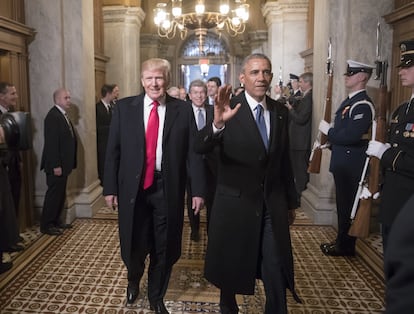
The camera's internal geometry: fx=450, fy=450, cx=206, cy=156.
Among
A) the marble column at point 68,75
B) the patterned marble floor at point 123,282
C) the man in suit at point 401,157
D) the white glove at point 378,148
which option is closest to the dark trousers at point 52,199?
the patterned marble floor at point 123,282

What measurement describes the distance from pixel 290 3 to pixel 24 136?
782 centimetres

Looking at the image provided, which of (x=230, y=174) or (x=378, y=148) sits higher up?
(x=378, y=148)

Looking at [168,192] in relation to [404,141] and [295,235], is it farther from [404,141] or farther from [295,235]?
[295,235]

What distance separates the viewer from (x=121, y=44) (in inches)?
386

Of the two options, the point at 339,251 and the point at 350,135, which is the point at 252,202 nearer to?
the point at 350,135

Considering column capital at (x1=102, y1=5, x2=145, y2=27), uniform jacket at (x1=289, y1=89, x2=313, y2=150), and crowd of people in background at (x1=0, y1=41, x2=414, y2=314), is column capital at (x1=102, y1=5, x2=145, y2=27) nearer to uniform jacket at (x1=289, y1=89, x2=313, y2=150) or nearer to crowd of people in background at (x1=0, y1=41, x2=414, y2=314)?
uniform jacket at (x1=289, y1=89, x2=313, y2=150)

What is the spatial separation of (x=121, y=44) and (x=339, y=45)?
5585 millimetres

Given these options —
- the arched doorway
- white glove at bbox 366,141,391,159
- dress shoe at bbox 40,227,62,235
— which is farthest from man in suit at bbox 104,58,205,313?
the arched doorway

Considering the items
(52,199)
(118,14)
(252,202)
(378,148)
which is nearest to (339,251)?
(378,148)

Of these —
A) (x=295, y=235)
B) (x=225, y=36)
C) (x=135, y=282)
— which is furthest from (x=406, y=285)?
(x=225, y=36)

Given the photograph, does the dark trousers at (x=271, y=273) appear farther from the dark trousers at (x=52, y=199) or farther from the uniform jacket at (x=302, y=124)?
the uniform jacket at (x=302, y=124)

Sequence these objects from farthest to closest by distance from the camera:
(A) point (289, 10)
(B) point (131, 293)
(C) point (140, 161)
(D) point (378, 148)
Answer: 1. (A) point (289, 10)
2. (B) point (131, 293)
3. (D) point (378, 148)
4. (C) point (140, 161)

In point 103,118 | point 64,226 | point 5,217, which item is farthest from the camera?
point 103,118

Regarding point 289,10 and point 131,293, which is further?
point 289,10
